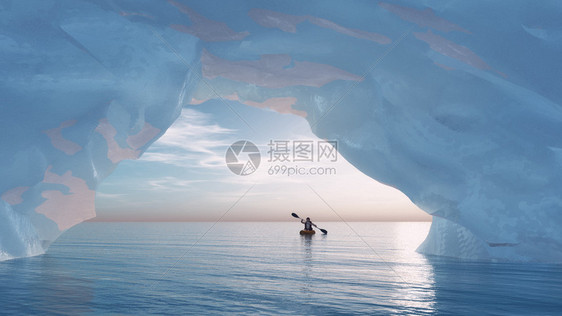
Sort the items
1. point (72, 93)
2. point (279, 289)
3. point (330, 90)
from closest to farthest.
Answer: point (279, 289) → point (72, 93) → point (330, 90)

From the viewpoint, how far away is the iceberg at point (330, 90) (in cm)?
1280

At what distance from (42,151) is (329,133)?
1121cm

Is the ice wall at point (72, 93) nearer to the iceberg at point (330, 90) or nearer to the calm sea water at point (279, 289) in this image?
the iceberg at point (330, 90)

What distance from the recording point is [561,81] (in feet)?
43.5

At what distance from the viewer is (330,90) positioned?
1766cm

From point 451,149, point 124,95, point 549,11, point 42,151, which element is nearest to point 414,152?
point 451,149

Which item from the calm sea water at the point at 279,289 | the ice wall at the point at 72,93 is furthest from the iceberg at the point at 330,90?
the calm sea water at the point at 279,289

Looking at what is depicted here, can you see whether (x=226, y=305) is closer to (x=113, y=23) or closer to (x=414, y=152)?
(x=113, y=23)

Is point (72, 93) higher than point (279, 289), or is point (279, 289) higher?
point (72, 93)

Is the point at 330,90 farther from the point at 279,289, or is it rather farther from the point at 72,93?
the point at 279,289

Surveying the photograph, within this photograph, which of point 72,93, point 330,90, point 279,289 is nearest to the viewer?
point 279,289

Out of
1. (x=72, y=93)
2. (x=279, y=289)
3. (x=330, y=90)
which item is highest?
(x=330, y=90)

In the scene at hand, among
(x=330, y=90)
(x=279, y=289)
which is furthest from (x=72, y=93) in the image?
(x=330, y=90)

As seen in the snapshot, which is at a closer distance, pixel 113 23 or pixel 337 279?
pixel 337 279
